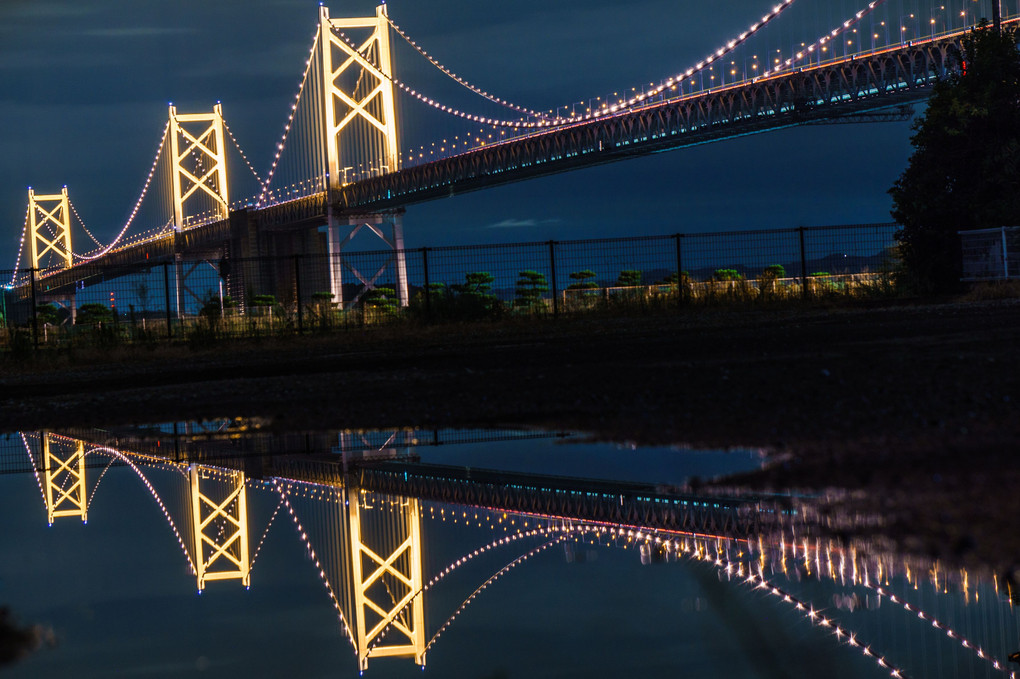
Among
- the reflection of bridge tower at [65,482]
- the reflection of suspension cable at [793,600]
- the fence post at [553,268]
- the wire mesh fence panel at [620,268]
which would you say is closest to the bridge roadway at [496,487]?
the reflection of bridge tower at [65,482]

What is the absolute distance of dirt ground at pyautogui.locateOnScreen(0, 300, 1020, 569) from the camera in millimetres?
2943

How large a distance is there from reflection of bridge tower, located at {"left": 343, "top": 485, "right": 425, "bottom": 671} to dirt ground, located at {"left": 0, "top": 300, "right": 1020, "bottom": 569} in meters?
1.02

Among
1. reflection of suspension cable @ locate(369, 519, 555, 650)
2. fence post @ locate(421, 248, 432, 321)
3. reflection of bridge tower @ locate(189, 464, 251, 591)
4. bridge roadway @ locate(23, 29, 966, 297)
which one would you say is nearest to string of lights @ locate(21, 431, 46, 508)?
reflection of bridge tower @ locate(189, 464, 251, 591)

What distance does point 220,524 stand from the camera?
304cm

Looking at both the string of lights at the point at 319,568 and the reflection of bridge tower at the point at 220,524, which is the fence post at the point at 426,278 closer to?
the reflection of bridge tower at the point at 220,524

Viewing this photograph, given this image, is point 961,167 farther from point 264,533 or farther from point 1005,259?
point 264,533

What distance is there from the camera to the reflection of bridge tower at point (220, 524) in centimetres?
251

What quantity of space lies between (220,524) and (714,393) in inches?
119

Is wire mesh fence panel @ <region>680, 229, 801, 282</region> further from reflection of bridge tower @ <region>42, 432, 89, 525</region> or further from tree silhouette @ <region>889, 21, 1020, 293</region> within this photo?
reflection of bridge tower @ <region>42, 432, 89, 525</region>

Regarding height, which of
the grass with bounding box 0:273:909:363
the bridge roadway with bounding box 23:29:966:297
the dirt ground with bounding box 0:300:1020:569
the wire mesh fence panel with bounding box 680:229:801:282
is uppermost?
the bridge roadway with bounding box 23:29:966:297

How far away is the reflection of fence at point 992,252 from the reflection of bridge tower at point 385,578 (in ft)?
50.5

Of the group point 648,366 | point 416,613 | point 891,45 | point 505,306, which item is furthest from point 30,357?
point 891,45

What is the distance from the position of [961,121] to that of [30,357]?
1371 centimetres

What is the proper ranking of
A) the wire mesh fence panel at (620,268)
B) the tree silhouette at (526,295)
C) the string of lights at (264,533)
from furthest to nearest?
1. the wire mesh fence panel at (620,268)
2. the tree silhouette at (526,295)
3. the string of lights at (264,533)
